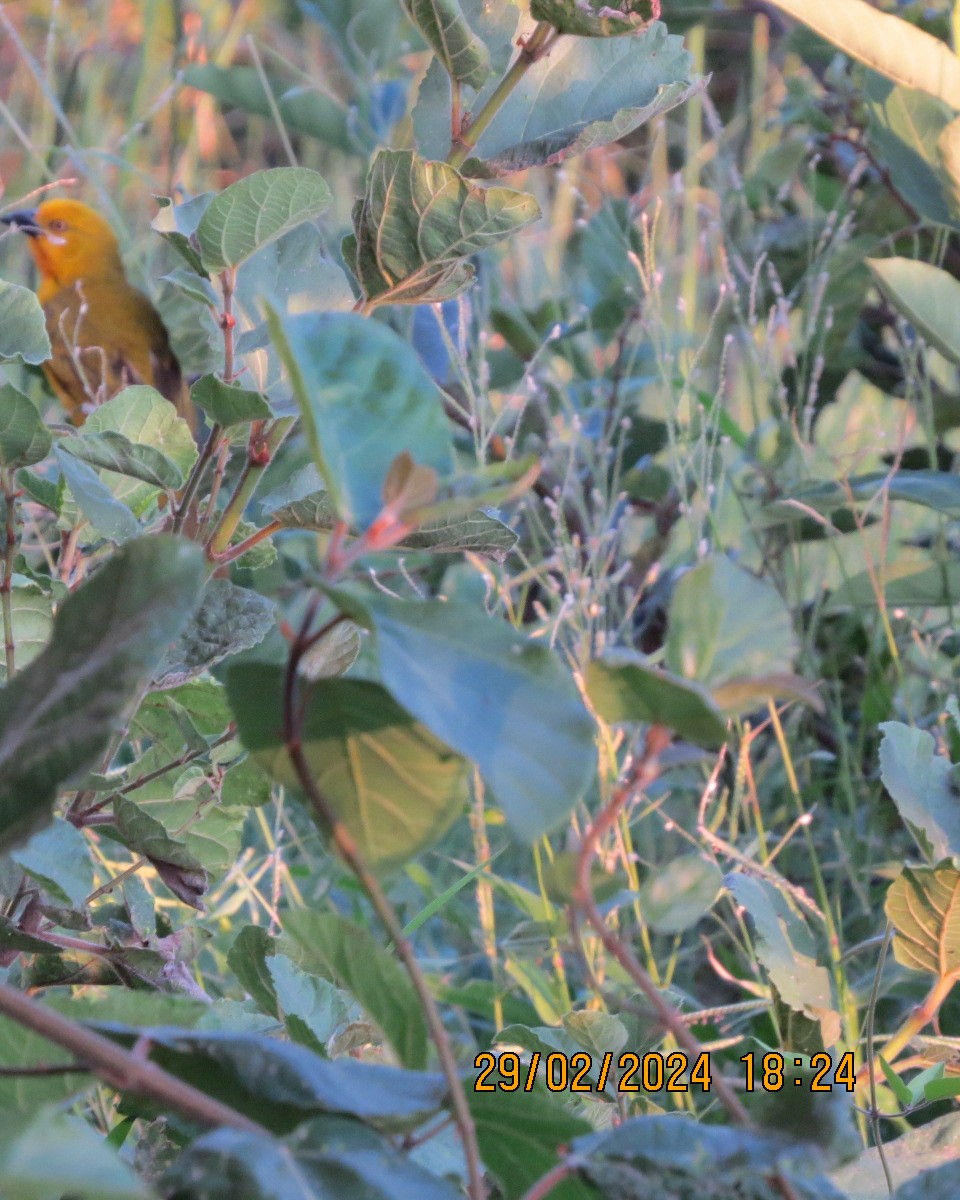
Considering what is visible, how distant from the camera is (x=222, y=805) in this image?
0.65 meters

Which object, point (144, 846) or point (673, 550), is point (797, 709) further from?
point (144, 846)

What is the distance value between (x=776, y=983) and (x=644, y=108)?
1.41 feet

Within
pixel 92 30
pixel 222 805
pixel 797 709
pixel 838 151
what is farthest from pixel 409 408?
pixel 92 30

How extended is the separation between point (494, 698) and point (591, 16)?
292 millimetres

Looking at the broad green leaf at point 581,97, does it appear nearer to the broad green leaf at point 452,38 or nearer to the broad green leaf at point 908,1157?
the broad green leaf at point 452,38

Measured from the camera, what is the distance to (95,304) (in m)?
2.80

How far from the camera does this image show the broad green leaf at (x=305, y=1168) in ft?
→ 1.00

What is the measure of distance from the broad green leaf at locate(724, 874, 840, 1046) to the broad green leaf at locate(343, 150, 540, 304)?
1.11ft

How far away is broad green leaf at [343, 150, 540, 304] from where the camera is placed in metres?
0.51

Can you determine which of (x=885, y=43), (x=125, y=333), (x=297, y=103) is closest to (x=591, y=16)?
(x=885, y=43)

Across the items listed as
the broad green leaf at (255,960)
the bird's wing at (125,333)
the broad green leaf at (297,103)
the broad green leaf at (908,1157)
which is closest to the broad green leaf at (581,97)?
the broad green leaf at (255,960)

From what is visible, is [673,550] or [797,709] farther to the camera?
[673,550]

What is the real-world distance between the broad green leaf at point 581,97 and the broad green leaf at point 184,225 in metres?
0.12

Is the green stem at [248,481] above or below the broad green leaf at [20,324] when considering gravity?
below
